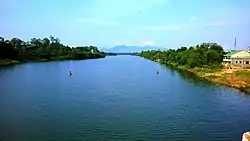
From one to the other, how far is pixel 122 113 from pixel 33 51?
6385cm

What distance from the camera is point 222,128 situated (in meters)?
16.2

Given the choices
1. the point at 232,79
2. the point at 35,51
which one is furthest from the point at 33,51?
the point at 232,79

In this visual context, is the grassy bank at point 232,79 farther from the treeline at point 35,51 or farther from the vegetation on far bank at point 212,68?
the treeline at point 35,51

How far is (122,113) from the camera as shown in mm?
19203

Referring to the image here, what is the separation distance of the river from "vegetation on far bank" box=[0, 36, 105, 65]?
Result: 36.7 metres

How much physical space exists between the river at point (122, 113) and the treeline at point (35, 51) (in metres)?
37.5

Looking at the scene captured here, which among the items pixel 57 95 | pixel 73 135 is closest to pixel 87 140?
A: pixel 73 135

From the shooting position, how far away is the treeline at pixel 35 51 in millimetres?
64750

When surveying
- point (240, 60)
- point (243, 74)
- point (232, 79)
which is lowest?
point (232, 79)

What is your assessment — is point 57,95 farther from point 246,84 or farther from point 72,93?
point 246,84

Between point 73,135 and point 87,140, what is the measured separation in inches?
39.5

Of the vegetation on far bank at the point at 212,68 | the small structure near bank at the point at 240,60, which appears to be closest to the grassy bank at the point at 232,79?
the vegetation on far bank at the point at 212,68

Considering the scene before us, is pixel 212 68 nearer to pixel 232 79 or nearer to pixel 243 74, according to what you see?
pixel 243 74

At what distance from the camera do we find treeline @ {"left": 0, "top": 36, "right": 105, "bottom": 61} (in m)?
64.8
